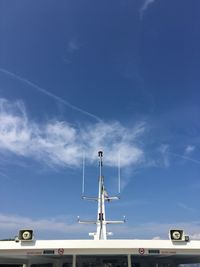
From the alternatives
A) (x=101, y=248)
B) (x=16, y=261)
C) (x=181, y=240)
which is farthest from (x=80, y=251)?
(x=16, y=261)

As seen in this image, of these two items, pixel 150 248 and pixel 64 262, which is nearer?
pixel 150 248

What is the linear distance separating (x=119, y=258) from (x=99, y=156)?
8886mm

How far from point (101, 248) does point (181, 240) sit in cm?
303

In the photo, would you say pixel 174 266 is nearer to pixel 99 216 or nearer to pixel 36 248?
pixel 99 216

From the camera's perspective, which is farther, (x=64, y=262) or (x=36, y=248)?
(x=64, y=262)

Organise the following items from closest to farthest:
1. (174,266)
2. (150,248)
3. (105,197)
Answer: (150,248) → (174,266) → (105,197)

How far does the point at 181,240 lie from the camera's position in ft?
42.2

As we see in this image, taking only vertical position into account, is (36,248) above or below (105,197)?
below

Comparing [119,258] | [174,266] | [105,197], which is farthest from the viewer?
[105,197]

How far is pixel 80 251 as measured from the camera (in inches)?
505

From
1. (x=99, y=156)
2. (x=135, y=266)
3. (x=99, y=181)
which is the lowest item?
(x=135, y=266)

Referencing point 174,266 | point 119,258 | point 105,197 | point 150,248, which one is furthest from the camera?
point 105,197

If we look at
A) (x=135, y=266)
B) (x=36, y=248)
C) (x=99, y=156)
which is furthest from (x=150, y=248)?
(x=99, y=156)

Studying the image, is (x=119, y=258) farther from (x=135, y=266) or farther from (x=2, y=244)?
(x=2, y=244)
